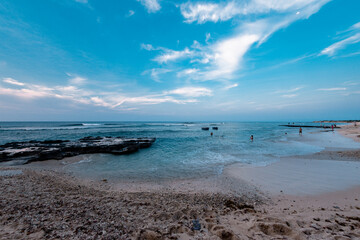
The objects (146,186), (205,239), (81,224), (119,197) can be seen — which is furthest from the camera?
(146,186)

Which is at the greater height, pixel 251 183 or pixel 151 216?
pixel 151 216

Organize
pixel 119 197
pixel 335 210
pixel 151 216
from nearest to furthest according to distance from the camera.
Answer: pixel 151 216
pixel 335 210
pixel 119 197

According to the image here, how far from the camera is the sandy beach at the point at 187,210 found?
12.0ft

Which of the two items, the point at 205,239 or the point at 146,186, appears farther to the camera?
the point at 146,186

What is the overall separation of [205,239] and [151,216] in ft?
5.87

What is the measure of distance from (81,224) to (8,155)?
1693 cm

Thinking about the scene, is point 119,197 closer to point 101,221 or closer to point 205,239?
point 101,221

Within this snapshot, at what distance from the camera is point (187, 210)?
15.9 ft

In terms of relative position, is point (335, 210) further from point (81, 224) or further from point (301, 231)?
point (81, 224)

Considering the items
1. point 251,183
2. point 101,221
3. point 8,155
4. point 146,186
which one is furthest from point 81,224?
point 8,155

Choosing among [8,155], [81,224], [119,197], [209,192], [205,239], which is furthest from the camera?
[8,155]

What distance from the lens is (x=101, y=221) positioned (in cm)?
406

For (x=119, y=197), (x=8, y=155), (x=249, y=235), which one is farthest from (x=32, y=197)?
(x=8, y=155)

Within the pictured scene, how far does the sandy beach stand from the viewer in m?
3.65
